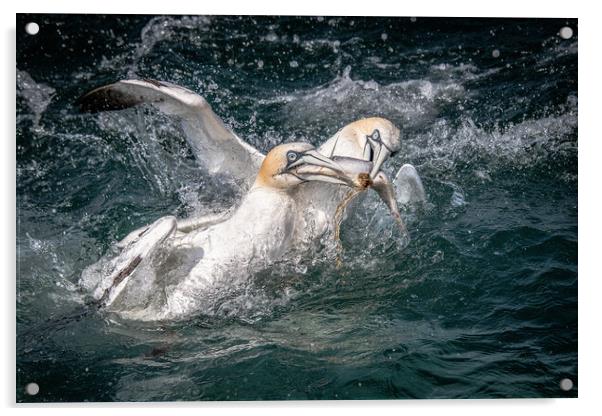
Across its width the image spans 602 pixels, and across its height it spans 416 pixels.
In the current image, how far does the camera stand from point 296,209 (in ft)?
14.4

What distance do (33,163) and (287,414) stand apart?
1.77 meters

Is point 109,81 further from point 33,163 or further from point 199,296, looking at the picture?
point 199,296

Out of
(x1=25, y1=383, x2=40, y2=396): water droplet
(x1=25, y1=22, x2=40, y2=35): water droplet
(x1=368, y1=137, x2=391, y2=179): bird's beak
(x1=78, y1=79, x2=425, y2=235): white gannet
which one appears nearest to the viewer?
(x1=25, y1=383, x2=40, y2=396): water droplet

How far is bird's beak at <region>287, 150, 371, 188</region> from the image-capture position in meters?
4.09

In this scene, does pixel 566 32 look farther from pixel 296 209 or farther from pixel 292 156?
pixel 296 209

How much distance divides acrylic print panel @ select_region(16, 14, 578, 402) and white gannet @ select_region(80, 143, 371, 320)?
0.4 inches

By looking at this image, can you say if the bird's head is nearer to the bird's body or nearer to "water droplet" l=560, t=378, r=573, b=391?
the bird's body

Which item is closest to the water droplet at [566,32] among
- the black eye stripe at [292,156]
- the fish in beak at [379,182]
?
the fish in beak at [379,182]

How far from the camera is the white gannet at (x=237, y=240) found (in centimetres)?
410

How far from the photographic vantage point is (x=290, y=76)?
16.1 ft

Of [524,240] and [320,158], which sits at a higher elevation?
[320,158]

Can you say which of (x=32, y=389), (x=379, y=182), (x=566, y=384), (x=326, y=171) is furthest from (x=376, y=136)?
(x=32, y=389)

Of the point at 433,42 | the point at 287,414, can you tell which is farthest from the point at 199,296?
the point at 433,42

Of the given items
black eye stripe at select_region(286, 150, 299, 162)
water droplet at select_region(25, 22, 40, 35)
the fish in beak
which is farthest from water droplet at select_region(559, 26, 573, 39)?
water droplet at select_region(25, 22, 40, 35)
